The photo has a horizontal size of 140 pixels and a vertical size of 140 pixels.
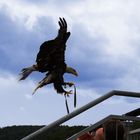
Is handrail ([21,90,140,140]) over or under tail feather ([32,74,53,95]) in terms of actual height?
under

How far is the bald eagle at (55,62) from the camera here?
1073 cm

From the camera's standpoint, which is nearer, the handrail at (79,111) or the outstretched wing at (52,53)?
the handrail at (79,111)

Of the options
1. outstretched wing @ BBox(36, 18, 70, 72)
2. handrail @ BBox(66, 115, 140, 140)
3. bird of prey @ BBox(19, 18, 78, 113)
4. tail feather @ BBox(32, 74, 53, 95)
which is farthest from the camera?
outstretched wing @ BBox(36, 18, 70, 72)

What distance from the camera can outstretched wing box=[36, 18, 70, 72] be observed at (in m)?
11.2

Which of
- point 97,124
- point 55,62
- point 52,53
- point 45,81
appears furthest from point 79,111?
point 55,62

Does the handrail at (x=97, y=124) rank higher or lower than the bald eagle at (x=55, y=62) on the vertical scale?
lower

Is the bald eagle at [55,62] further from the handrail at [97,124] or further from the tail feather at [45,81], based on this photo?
the handrail at [97,124]

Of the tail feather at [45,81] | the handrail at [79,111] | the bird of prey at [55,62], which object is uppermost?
the bird of prey at [55,62]

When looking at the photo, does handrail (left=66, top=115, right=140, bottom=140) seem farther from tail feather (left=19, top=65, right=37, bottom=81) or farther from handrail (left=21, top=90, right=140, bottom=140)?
tail feather (left=19, top=65, right=37, bottom=81)

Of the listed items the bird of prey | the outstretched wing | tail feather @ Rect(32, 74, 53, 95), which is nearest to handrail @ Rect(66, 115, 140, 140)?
tail feather @ Rect(32, 74, 53, 95)

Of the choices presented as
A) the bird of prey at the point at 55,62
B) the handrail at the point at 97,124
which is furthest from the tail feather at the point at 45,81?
the handrail at the point at 97,124

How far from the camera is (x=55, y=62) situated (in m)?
11.9

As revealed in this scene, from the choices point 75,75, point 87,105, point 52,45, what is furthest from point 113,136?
point 52,45

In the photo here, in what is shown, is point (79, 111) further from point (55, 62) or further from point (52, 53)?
point (55, 62)
